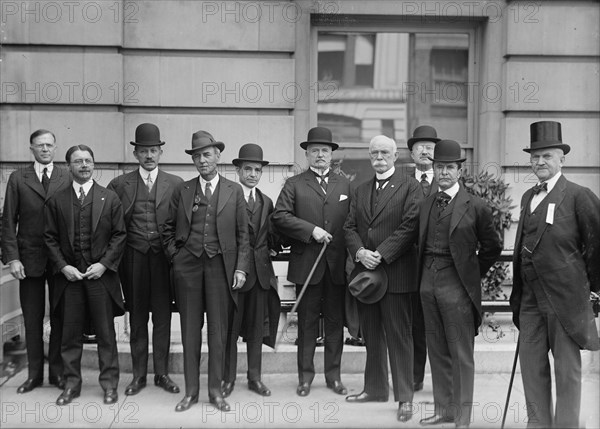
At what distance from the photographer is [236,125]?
909 cm

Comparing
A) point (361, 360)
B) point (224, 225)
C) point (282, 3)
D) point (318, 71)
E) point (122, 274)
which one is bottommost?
point (361, 360)

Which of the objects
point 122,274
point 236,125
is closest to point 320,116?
point 236,125

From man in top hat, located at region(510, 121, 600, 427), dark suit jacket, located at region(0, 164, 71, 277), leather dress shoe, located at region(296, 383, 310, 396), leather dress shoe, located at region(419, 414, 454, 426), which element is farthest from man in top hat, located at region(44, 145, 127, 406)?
man in top hat, located at region(510, 121, 600, 427)

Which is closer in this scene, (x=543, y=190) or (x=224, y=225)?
(x=543, y=190)

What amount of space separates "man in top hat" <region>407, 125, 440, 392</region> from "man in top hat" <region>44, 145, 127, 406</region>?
9.25 feet

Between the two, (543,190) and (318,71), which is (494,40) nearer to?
(318,71)

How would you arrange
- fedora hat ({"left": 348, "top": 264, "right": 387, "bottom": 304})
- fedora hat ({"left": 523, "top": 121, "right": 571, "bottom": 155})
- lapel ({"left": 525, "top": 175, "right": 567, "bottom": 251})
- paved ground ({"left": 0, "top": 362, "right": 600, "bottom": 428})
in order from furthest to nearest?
fedora hat ({"left": 348, "top": 264, "right": 387, "bottom": 304})
paved ground ({"left": 0, "top": 362, "right": 600, "bottom": 428})
fedora hat ({"left": 523, "top": 121, "right": 571, "bottom": 155})
lapel ({"left": 525, "top": 175, "right": 567, "bottom": 251})

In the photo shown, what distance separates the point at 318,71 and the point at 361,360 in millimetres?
4134

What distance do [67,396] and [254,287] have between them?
6.41 ft

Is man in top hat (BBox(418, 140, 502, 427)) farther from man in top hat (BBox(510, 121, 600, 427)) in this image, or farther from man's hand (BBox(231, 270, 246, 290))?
man's hand (BBox(231, 270, 246, 290))

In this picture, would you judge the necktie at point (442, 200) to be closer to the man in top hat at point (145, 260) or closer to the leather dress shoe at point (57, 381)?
the man in top hat at point (145, 260)

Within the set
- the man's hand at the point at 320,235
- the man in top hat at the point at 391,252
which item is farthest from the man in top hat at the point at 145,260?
the man in top hat at the point at 391,252

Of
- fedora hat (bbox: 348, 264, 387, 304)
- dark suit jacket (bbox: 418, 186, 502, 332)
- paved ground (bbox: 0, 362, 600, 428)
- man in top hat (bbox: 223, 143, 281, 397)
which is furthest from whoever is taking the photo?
man in top hat (bbox: 223, 143, 281, 397)

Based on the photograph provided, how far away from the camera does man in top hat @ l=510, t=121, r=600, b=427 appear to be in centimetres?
522
